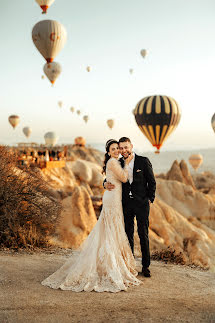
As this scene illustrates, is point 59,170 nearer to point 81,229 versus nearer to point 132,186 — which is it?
point 81,229

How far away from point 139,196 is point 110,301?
182 cm

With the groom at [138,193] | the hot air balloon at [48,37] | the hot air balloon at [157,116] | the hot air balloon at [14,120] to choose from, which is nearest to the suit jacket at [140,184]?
the groom at [138,193]

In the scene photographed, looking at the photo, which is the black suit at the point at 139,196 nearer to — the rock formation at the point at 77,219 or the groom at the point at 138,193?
the groom at the point at 138,193

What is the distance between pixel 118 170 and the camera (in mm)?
5781

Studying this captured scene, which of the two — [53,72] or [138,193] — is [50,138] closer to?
[53,72]

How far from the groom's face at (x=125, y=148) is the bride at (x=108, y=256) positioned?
8 centimetres

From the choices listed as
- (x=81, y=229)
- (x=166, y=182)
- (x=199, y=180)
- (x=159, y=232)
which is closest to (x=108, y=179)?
(x=81, y=229)

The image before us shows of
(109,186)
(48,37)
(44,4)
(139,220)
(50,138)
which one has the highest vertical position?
(44,4)

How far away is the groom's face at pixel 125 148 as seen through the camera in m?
5.83

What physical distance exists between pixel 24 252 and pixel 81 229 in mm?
10996

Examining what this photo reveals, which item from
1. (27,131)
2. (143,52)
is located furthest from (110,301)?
(27,131)

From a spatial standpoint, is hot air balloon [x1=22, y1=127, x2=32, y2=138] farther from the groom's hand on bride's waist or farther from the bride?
the groom's hand on bride's waist

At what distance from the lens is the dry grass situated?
848 centimetres

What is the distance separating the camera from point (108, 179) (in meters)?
5.96
